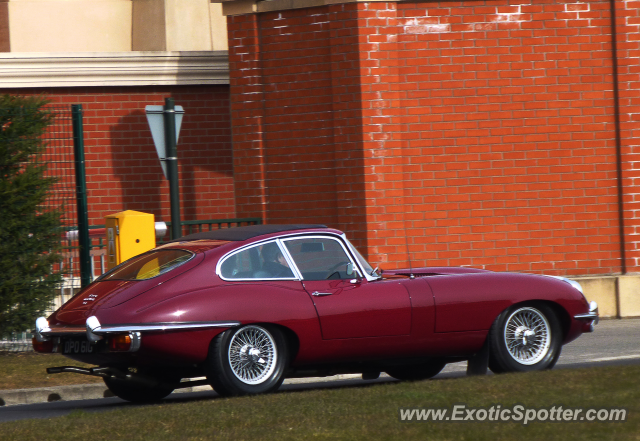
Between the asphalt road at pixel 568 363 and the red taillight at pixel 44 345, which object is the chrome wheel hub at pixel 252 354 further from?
the red taillight at pixel 44 345

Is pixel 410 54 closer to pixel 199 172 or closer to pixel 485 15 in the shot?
pixel 485 15

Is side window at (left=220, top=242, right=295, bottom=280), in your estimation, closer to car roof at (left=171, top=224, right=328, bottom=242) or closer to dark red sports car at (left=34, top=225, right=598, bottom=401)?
dark red sports car at (left=34, top=225, right=598, bottom=401)

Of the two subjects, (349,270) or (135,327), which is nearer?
(135,327)

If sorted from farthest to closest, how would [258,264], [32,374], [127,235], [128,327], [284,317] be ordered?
[127,235]
[32,374]
[258,264]
[284,317]
[128,327]

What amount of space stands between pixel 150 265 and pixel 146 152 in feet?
26.2

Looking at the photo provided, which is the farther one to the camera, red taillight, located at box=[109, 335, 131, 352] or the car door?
the car door

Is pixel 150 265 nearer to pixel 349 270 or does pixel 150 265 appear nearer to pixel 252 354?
pixel 252 354

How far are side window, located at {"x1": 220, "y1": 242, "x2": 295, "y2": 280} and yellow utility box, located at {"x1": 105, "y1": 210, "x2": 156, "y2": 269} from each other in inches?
132

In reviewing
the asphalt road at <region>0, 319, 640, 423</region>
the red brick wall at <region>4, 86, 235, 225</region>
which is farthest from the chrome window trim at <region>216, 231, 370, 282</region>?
the red brick wall at <region>4, 86, 235, 225</region>

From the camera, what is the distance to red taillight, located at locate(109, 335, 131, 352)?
23.9 ft

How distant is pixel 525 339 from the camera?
28.0 ft

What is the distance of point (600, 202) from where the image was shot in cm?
1402

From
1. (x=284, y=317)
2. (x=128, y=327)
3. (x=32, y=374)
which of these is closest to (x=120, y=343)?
(x=128, y=327)

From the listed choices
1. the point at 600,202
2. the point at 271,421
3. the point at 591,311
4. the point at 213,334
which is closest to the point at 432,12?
the point at 600,202
